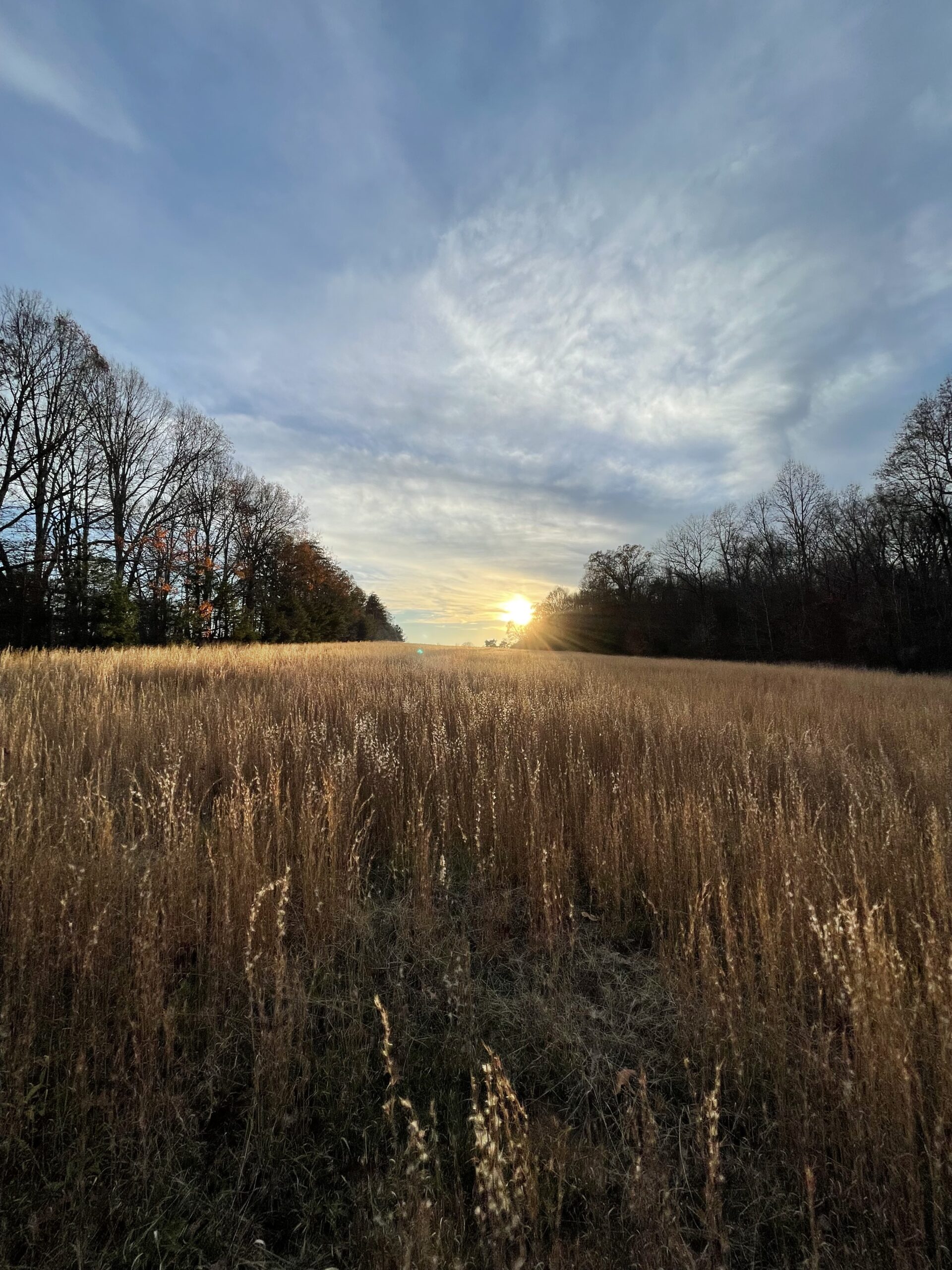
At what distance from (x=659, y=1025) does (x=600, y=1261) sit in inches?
33.8

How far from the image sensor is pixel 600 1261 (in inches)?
42.2

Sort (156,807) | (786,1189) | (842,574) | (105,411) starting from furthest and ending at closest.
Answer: (842,574) → (105,411) → (156,807) → (786,1189)

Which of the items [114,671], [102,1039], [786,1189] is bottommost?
[786,1189]

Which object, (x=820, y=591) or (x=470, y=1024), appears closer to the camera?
(x=470, y=1024)

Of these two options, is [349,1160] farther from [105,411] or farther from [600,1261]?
[105,411]

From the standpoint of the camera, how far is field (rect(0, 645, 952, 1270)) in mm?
1159

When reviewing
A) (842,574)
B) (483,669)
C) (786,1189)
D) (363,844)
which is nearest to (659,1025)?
(786,1189)

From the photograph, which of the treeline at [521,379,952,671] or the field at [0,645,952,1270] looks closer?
the field at [0,645,952,1270]

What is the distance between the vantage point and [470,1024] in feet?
5.59

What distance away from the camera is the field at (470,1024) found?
1159 mm

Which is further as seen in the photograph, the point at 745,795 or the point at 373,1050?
the point at 745,795

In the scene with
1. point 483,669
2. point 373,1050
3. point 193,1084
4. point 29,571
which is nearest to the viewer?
point 193,1084

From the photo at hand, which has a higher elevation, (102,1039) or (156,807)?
(156,807)

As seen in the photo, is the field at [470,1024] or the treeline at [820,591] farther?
the treeline at [820,591]
